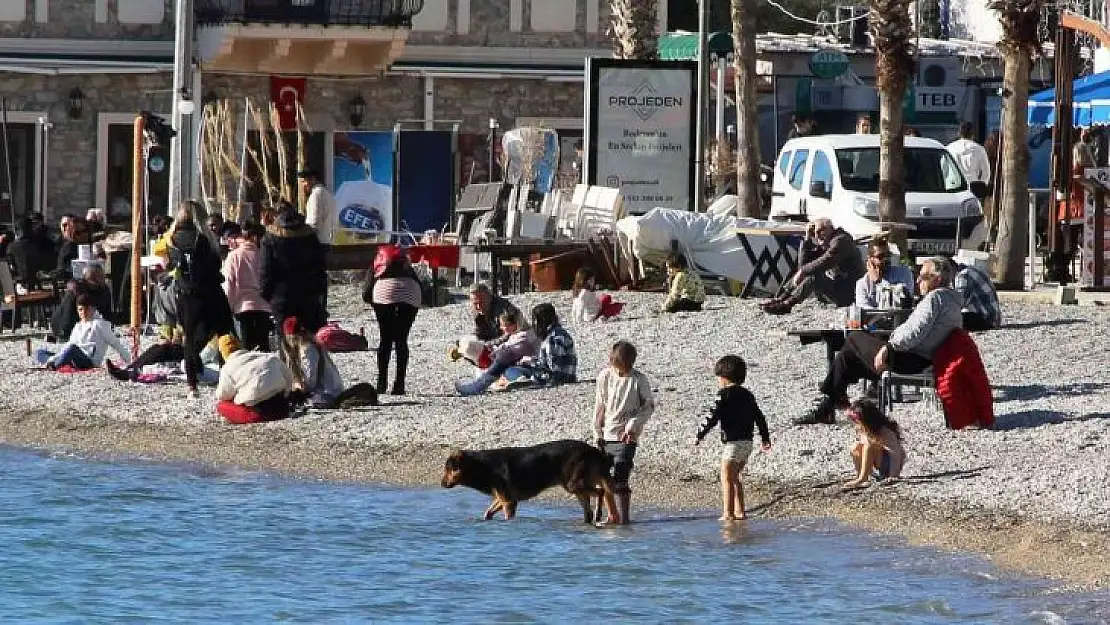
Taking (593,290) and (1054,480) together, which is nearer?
(1054,480)

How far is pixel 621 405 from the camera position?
49.5 feet

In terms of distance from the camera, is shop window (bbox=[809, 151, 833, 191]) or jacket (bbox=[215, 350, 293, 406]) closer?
jacket (bbox=[215, 350, 293, 406])

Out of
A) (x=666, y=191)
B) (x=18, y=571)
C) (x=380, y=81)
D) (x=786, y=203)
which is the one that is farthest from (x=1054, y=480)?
(x=380, y=81)

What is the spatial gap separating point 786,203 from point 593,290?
7.29 m

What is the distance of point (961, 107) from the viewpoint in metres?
42.4

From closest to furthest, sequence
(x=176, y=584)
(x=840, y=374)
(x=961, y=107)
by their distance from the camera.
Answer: (x=176, y=584) → (x=840, y=374) → (x=961, y=107)

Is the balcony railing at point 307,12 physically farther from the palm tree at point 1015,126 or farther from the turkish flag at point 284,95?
the palm tree at point 1015,126

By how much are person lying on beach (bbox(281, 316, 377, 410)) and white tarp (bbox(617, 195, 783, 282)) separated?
23.4ft

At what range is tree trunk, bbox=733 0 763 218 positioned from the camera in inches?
1224

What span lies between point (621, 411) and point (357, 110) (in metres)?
22.6

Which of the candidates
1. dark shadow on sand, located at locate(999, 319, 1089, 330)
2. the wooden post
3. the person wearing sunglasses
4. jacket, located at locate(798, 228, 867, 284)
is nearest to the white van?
jacket, located at locate(798, 228, 867, 284)

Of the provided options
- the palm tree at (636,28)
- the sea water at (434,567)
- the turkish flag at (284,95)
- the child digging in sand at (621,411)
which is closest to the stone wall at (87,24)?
the turkish flag at (284,95)

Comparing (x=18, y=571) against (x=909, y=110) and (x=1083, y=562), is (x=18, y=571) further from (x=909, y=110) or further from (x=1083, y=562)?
(x=909, y=110)

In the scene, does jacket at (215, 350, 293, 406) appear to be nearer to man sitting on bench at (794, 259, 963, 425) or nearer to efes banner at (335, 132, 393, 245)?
man sitting on bench at (794, 259, 963, 425)
